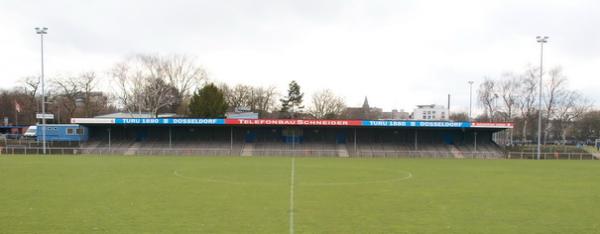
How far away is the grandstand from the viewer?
4941 centimetres

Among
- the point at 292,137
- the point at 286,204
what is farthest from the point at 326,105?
the point at 286,204

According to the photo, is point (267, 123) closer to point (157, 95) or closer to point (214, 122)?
point (214, 122)

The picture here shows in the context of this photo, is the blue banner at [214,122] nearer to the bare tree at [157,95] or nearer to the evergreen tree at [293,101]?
the bare tree at [157,95]

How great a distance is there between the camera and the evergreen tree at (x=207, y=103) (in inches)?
2790

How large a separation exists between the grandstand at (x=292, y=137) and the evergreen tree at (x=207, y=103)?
16.1m

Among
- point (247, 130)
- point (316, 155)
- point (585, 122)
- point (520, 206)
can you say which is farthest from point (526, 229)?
point (585, 122)

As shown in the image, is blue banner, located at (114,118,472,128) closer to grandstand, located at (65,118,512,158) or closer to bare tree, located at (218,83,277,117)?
grandstand, located at (65,118,512,158)

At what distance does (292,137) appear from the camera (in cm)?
5512

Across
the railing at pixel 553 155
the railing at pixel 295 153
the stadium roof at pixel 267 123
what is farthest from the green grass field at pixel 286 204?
the railing at pixel 553 155

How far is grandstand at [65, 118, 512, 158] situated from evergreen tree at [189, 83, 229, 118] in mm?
16067

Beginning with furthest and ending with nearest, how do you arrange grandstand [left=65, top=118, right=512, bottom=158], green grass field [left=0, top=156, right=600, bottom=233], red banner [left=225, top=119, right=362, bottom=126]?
1. red banner [left=225, top=119, right=362, bottom=126]
2. grandstand [left=65, top=118, right=512, bottom=158]
3. green grass field [left=0, top=156, right=600, bottom=233]

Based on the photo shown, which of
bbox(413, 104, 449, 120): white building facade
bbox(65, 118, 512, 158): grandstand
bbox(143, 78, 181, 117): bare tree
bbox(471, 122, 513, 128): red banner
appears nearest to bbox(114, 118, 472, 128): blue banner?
bbox(65, 118, 512, 158): grandstand

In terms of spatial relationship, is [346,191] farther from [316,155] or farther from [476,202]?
[316,155]

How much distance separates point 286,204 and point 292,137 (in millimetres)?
40028
